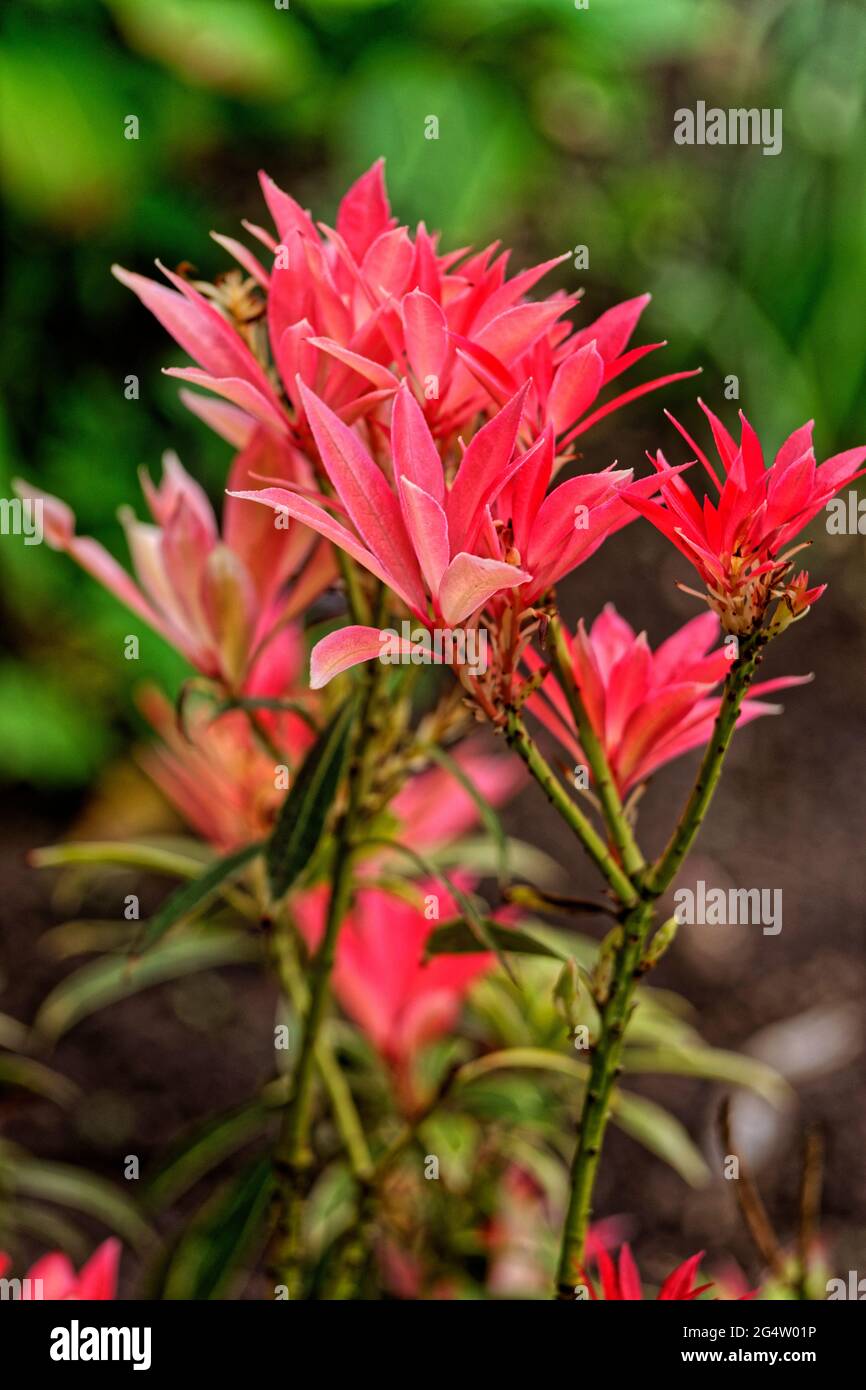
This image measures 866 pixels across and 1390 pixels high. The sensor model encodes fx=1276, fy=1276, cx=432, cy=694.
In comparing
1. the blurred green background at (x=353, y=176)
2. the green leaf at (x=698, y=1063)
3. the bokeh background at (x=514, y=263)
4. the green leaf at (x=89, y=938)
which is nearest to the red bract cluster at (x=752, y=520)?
the green leaf at (x=698, y=1063)

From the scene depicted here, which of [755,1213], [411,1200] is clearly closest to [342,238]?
[755,1213]

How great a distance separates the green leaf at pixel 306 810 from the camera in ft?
1.57

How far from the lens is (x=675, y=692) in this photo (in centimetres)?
42

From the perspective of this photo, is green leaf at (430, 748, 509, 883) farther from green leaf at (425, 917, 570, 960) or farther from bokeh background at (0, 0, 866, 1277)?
bokeh background at (0, 0, 866, 1277)

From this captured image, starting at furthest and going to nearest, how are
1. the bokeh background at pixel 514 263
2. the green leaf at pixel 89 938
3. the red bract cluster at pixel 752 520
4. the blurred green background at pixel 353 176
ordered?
the blurred green background at pixel 353 176 → the bokeh background at pixel 514 263 → the green leaf at pixel 89 938 → the red bract cluster at pixel 752 520

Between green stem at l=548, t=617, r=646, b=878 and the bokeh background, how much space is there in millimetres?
984

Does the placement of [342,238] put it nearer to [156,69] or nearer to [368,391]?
[368,391]

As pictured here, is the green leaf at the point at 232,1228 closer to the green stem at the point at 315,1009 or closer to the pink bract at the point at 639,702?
the green stem at the point at 315,1009

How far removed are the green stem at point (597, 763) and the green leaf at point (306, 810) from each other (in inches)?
4.5

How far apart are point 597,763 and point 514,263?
1.74 m

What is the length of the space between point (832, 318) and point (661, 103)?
0.49 meters

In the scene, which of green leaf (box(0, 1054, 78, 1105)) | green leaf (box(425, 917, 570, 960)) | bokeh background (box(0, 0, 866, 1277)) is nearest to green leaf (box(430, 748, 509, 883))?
green leaf (box(425, 917, 570, 960))

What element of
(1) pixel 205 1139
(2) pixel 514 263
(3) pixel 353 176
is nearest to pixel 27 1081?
(1) pixel 205 1139

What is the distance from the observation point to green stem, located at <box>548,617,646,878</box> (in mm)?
403
